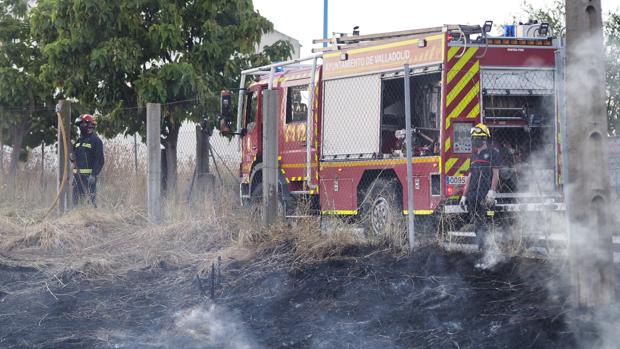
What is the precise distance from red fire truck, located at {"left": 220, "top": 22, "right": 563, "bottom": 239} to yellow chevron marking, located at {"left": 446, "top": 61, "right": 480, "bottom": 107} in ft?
0.04

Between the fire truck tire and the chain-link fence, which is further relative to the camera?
the chain-link fence

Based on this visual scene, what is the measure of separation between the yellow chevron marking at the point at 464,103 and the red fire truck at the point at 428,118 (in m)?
0.01

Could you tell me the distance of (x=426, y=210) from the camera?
1185cm

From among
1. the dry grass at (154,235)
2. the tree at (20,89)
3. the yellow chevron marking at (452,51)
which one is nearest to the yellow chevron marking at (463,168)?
the yellow chevron marking at (452,51)

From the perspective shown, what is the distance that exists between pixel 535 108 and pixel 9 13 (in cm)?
1182

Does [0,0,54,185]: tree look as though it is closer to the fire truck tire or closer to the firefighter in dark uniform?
the firefighter in dark uniform

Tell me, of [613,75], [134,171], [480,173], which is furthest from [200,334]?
[613,75]

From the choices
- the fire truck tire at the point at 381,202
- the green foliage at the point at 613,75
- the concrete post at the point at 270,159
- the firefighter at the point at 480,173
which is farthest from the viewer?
the green foliage at the point at 613,75

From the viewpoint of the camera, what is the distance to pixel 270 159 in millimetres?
10812

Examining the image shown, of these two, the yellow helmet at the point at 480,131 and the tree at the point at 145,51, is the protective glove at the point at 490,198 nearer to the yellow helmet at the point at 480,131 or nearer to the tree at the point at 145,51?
the yellow helmet at the point at 480,131

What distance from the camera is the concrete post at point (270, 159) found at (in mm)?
10589

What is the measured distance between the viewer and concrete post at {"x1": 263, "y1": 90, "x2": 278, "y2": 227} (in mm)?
10589

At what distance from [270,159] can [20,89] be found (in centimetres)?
881

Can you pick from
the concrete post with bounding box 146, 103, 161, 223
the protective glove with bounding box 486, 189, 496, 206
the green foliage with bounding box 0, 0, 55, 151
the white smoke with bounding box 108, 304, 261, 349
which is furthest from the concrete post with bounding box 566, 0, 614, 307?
the green foliage with bounding box 0, 0, 55, 151
